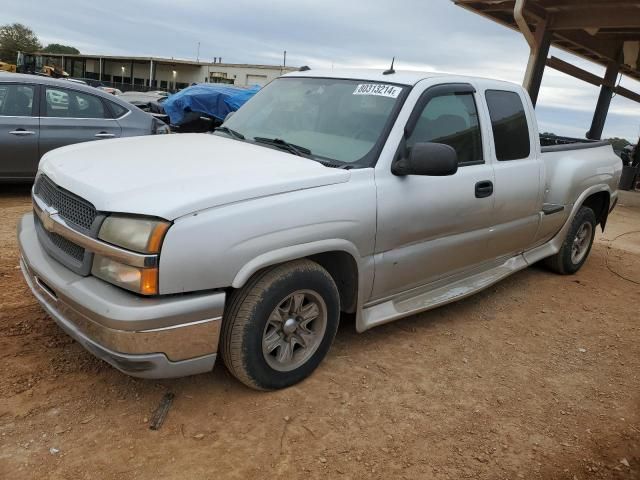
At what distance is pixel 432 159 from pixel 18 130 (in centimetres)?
558

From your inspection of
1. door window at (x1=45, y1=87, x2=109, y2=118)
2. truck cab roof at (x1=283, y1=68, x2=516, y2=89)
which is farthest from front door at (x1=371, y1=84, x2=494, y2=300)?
door window at (x1=45, y1=87, x2=109, y2=118)

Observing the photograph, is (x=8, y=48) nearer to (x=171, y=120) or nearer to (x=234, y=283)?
(x=171, y=120)

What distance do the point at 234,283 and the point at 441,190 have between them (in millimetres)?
1657

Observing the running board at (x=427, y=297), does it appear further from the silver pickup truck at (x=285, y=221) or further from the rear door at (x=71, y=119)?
the rear door at (x=71, y=119)

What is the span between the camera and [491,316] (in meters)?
4.64

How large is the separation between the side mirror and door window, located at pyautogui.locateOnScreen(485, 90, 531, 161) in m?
1.16

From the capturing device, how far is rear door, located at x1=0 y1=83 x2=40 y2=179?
656 centimetres

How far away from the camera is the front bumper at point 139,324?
2439mm

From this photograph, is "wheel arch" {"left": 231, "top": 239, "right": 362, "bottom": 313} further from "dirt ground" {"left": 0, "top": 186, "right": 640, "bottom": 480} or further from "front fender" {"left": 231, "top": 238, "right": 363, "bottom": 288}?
"dirt ground" {"left": 0, "top": 186, "right": 640, "bottom": 480}

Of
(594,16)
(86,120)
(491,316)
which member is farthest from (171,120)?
(491,316)

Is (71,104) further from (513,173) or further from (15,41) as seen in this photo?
(15,41)

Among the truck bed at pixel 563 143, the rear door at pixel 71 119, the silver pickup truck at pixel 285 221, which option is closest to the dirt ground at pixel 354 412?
the silver pickup truck at pixel 285 221

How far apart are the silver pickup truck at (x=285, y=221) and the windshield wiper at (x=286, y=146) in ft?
0.11

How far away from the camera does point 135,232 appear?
2.45 metres
